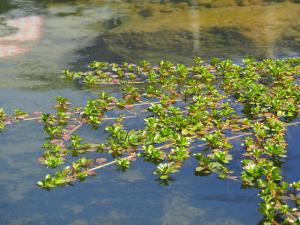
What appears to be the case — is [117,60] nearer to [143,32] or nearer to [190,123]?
[143,32]

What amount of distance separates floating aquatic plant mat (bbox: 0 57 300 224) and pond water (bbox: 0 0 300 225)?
0.19m

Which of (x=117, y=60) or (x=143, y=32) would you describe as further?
(x=143, y=32)

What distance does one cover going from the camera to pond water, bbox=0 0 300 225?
5633mm

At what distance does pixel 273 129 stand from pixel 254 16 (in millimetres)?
9044

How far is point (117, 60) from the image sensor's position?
37.6ft

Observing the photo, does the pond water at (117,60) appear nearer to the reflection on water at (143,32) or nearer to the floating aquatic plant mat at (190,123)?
the reflection on water at (143,32)

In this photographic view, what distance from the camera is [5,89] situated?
32.1 feet

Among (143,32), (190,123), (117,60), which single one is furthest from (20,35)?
(190,123)

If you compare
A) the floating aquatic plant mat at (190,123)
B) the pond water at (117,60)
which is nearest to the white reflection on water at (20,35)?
the pond water at (117,60)

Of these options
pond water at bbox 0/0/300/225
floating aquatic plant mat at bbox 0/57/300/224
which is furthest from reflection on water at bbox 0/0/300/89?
floating aquatic plant mat at bbox 0/57/300/224

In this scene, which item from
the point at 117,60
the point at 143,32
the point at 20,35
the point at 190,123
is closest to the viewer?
the point at 190,123

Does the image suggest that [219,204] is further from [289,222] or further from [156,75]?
[156,75]

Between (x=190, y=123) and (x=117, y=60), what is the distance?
14.4ft

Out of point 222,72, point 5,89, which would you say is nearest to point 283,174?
point 222,72
